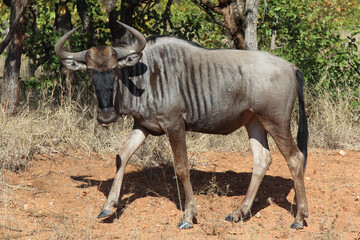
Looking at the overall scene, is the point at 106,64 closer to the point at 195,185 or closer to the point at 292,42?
the point at 195,185

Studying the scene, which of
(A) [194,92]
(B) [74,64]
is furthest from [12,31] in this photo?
(A) [194,92]

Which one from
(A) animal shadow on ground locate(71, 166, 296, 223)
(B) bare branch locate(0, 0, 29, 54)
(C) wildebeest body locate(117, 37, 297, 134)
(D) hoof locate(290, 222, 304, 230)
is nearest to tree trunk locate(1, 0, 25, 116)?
(B) bare branch locate(0, 0, 29, 54)

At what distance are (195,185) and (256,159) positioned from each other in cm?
93

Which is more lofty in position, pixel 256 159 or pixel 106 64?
pixel 106 64

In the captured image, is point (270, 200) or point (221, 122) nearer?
point (221, 122)

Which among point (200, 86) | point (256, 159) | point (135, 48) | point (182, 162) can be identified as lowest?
point (256, 159)

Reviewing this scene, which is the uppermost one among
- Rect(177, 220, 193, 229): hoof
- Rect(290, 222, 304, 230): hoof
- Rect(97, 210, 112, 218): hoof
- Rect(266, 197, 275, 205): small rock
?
Rect(97, 210, 112, 218): hoof

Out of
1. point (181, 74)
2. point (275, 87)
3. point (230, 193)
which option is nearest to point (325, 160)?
point (230, 193)

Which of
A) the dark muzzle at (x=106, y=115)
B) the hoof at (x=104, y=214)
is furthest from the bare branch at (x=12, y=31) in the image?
the hoof at (x=104, y=214)

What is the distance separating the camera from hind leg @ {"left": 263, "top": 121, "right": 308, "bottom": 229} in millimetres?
4461

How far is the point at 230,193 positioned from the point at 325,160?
1513mm

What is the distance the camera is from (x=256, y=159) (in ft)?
15.9

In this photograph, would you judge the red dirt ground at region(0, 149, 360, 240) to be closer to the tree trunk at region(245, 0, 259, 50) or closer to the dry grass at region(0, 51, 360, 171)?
the dry grass at region(0, 51, 360, 171)

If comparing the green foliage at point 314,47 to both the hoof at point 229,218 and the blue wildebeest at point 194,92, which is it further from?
the hoof at point 229,218
